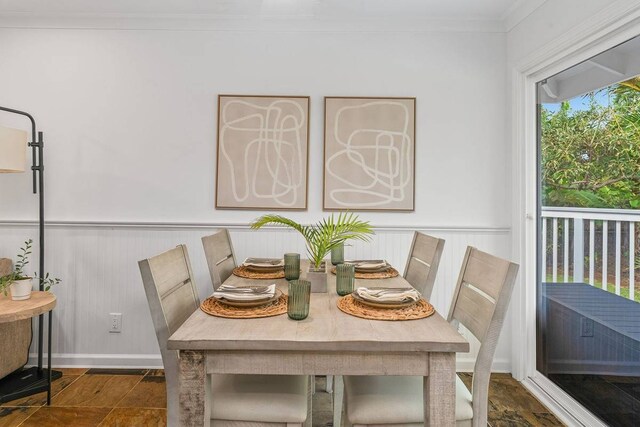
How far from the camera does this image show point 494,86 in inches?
106

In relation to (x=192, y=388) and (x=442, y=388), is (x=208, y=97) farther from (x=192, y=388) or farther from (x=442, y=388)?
(x=442, y=388)

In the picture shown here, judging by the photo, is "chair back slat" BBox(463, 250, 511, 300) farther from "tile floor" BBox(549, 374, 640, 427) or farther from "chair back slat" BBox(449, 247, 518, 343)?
→ "tile floor" BBox(549, 374, 640, 427)

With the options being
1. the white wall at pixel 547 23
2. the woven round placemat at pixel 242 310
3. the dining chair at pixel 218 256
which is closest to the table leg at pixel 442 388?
the woven round placemat at pixel 242 310

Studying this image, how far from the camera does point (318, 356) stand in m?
1.12

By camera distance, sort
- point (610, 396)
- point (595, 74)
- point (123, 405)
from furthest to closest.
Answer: point (123, 405)
point (595, 74)
point (610, 396)

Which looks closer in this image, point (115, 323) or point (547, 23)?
point (547, 23)

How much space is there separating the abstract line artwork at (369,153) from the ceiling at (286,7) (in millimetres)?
572

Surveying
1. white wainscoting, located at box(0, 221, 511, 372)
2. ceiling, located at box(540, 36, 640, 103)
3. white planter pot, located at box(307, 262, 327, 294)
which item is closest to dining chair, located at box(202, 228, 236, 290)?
white wainscoting, located at box(0, 221, 511, 372)

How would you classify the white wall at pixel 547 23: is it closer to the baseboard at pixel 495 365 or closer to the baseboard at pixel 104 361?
the baseboard at pixel 495 365

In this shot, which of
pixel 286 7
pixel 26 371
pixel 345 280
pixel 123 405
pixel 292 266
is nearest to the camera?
pixel 345 280

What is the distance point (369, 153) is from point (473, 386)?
1.70 m

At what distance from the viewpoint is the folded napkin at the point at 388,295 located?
1405 millimetres

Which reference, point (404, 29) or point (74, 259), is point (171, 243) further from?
point (404, 29)

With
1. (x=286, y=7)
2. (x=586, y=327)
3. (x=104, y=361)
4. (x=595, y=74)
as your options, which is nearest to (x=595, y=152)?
(x=595, y=74)
